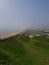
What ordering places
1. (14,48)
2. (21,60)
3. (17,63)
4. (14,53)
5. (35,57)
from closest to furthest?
(17,63), (21,60), (35,57), (14,53), (14,48)

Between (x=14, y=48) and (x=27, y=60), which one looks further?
(x=14, y=48)

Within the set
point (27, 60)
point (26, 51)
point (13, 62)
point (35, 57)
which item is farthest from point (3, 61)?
point (26, 51)

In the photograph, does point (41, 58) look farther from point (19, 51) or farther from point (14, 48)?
point (14, 48)

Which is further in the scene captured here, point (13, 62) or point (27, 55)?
point (27, 55)

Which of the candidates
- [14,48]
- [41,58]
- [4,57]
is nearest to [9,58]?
[4,57]

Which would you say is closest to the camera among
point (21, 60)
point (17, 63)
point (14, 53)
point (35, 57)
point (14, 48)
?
point (17, 63)

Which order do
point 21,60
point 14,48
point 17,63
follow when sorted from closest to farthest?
point 17,63 → point 21,60 → point 14,48

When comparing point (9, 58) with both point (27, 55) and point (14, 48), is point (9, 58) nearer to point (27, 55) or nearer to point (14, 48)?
point (27, 55)

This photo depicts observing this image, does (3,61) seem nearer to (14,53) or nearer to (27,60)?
(27,60)
